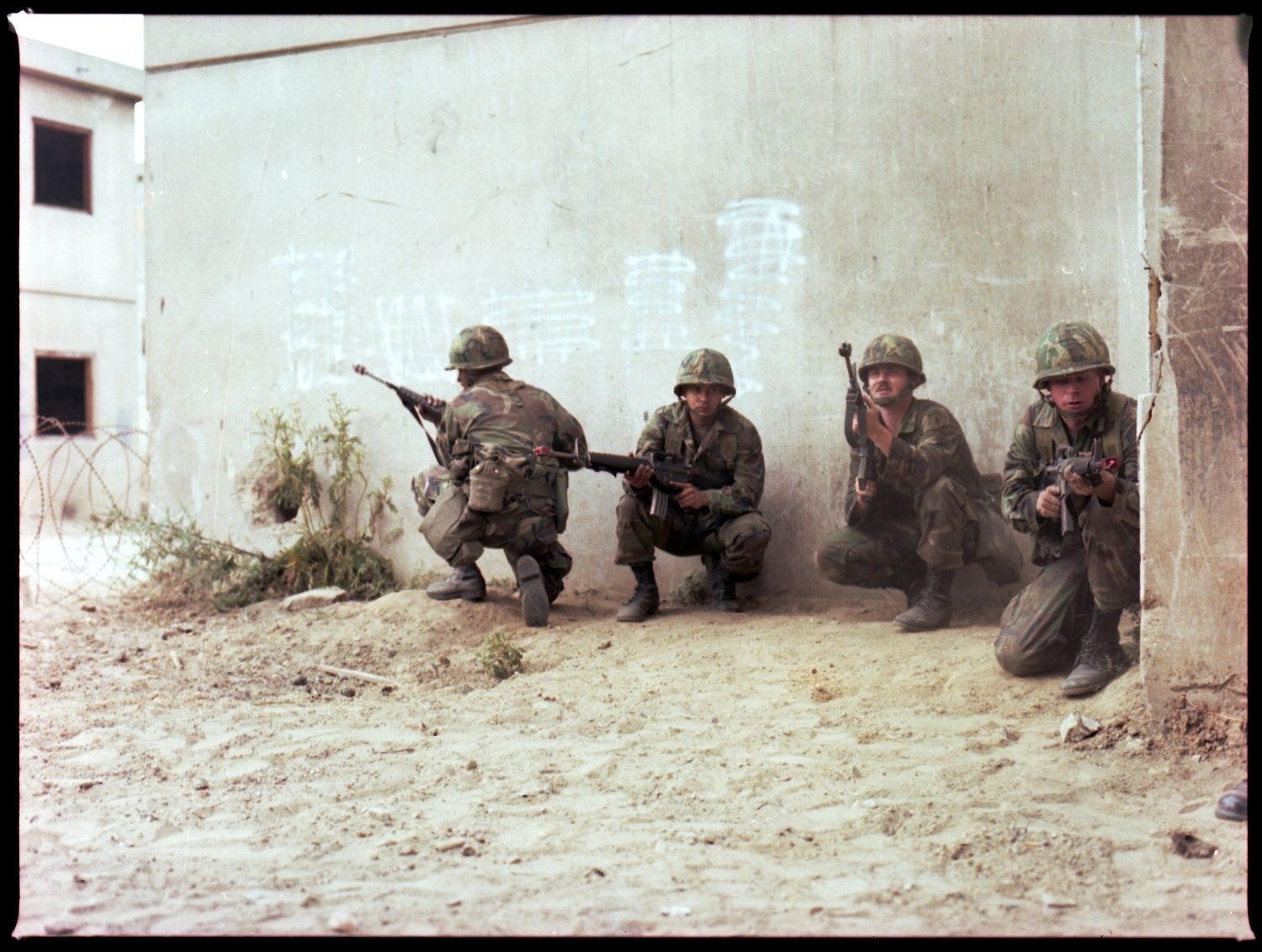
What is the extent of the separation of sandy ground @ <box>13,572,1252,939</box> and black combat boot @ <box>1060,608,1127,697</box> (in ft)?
0.33

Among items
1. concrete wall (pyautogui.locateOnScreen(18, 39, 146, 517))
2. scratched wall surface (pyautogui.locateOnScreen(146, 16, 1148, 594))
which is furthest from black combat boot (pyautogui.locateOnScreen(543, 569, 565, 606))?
concrete wall (pyautogui.locateOnScreen(18, 39, 146, 517))

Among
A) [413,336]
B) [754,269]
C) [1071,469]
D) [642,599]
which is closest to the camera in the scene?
[1071,469]

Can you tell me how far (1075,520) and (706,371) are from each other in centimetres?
225

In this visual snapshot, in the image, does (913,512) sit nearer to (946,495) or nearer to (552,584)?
(946,495)

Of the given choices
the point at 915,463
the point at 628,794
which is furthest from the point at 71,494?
the point at 628,794

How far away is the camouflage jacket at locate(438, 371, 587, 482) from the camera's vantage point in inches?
266

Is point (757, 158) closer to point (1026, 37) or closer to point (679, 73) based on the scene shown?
point (679, 73)

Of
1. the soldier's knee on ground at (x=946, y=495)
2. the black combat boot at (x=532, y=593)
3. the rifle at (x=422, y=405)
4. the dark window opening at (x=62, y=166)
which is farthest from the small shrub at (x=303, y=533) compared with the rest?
the dark window opening at (x=62, y=166)

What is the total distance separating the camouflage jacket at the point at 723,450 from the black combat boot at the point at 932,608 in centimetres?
106

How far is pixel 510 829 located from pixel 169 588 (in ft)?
17.0

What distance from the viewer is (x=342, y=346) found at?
26.7ft

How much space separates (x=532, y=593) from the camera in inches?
260

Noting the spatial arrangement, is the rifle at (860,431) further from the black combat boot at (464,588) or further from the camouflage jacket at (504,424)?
the black combat boot at (464,588)

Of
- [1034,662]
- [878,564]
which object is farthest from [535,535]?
[1034,662]
